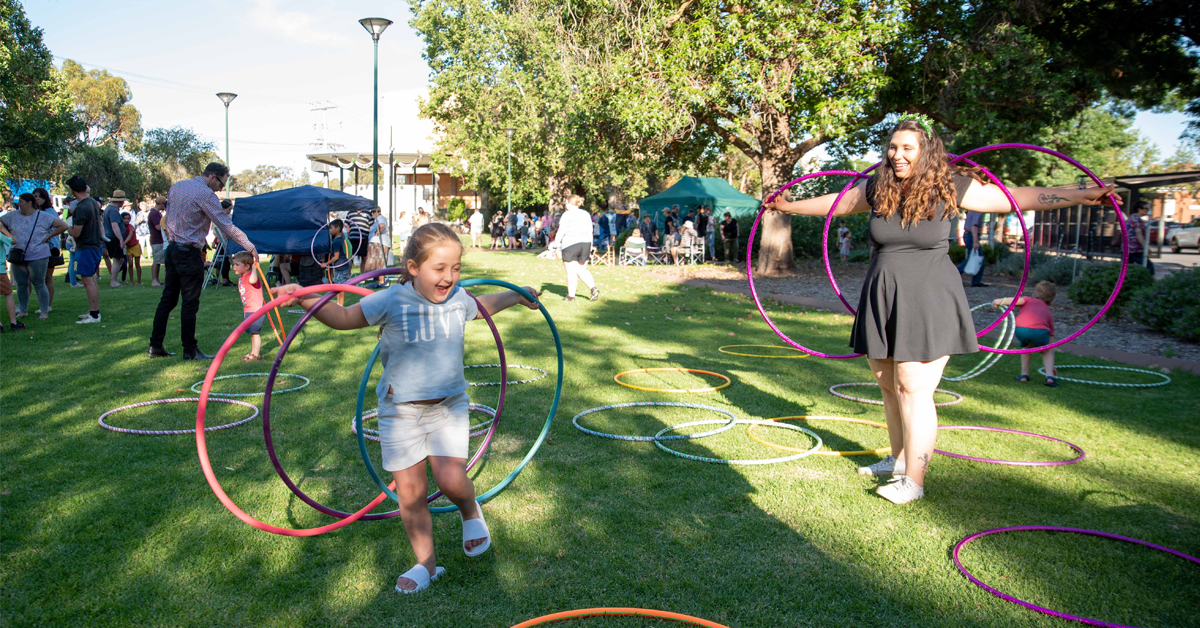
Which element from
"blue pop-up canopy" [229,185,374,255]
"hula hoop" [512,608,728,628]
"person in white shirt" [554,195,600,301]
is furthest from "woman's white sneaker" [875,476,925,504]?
"blue pop-up canopy" [229,185,374,255]

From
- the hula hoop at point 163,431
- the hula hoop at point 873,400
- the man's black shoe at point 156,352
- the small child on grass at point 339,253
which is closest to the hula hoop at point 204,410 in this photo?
the hula hoop at point 163,431

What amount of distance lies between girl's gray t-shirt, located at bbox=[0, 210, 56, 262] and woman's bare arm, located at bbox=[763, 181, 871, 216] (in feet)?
33.4

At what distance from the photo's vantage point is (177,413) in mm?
6281

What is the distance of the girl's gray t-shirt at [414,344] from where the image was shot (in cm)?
340

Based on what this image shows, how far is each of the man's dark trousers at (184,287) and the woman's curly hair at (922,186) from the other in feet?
22.9

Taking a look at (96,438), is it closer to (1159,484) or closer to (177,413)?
(177,413)

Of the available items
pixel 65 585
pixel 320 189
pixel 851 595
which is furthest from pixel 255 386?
pixel 320 189

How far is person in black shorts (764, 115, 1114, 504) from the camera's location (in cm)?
417

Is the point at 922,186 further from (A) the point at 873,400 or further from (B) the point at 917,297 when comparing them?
(A) the point at 873,400

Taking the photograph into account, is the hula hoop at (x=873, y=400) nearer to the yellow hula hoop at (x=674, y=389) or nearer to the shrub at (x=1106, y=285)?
the yellow hula hoop at (x=674, y=389)

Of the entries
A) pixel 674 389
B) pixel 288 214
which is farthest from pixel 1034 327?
pixel 288 214

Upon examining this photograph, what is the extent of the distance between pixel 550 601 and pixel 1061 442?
14.1ft

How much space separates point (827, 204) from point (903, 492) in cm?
185

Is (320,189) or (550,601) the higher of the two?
(320,189)
